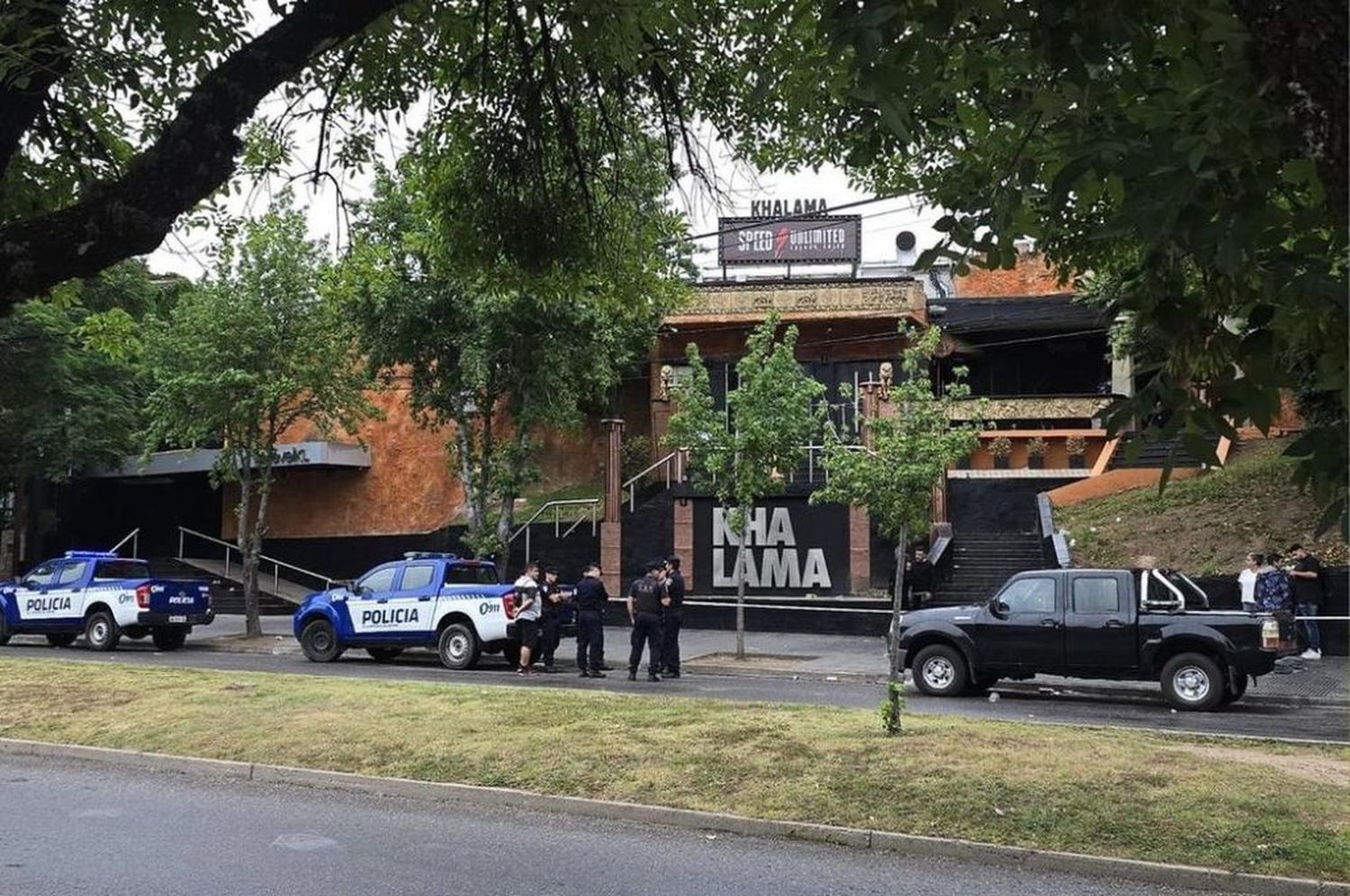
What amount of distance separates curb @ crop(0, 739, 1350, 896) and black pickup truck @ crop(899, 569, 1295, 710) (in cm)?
791

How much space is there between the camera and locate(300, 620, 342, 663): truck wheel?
20.3 m

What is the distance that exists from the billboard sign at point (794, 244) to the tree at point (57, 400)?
16374 millimetres

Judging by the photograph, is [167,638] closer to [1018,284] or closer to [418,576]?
[418,576]

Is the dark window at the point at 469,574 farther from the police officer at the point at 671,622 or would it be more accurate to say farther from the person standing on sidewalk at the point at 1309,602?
the person standing on sidewalk at the point at 1309,602

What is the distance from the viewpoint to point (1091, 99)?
13.9 feet

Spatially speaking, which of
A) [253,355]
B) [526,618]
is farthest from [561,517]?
[526,618]

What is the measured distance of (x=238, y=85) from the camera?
537cm

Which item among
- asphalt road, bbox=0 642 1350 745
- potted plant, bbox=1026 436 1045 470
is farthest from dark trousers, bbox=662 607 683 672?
potted plant, bbox=1026 436 1045 470

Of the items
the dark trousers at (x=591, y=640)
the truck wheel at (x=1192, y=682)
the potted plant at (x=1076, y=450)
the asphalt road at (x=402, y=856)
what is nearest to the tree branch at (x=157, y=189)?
the asphalt road at (x=402, y=856)

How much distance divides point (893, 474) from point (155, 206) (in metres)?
9.93

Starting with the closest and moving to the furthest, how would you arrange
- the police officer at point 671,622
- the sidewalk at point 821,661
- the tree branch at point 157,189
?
1. the tree branch at point 157,189
2. the sidewalk at point 821,661
3. the police officer at point 671,622

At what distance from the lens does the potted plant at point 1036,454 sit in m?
28.4

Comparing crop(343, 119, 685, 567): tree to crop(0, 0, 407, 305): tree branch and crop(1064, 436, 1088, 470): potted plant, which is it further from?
crop(1064, 436, 1088, 470): potted plant

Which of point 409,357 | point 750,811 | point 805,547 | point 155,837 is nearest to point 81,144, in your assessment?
point 155,837
